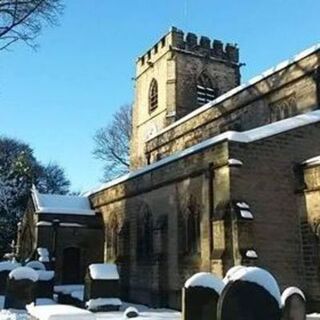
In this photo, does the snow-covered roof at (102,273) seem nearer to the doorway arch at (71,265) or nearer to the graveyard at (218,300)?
the graveyard at (218,300)

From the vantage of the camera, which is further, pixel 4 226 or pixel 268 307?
pixel 4 226

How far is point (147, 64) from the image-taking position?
39156 mm

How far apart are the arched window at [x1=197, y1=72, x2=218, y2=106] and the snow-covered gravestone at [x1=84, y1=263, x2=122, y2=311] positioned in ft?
69.3

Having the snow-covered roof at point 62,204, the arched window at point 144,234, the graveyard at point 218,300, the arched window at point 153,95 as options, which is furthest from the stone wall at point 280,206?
the arched window at point 153,95

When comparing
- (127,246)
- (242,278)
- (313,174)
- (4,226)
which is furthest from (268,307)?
(4,226)

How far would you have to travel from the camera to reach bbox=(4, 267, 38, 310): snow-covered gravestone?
14391 millimetres

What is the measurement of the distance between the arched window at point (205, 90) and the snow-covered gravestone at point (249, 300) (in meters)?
29.6

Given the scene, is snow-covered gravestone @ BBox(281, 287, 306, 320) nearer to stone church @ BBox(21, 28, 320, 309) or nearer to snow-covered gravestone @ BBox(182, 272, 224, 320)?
snow-covered gravestone @ BBox(182, 272, 224, 320)

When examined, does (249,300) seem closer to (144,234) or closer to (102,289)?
(102,289)

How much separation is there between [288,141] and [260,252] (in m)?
4.01

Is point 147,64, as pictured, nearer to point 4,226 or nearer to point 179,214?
point 4,226

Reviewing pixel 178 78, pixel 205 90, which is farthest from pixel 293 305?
pixel 205 90

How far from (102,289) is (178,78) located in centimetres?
2173

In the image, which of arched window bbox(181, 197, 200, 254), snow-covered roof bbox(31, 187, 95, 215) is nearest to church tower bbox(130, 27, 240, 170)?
snow-covered roof bbox(31, 187, 95, 215)
